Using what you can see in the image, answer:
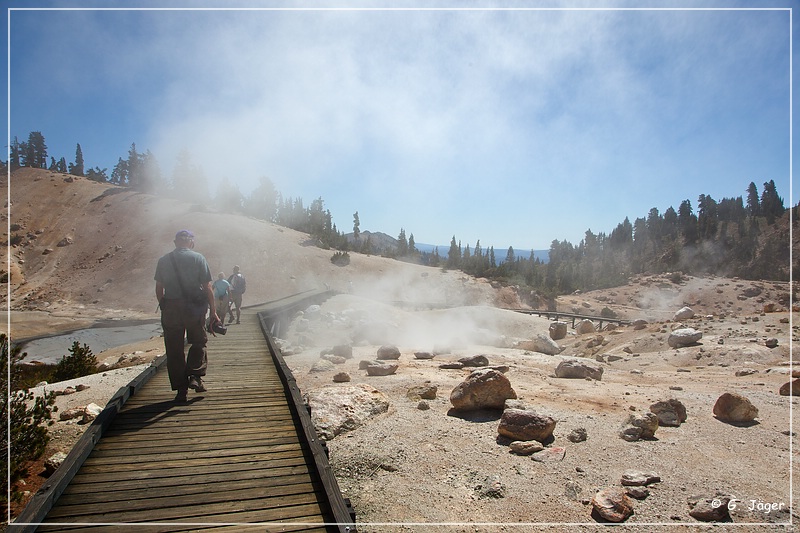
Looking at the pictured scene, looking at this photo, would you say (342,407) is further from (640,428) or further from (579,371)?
(579,371)

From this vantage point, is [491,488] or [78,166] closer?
[491,488]

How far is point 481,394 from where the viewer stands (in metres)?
8.22

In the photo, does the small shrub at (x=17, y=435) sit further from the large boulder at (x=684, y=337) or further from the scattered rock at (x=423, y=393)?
the large boulder at (x=684, y=337)

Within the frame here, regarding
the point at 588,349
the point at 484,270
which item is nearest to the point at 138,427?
the point at 588,349

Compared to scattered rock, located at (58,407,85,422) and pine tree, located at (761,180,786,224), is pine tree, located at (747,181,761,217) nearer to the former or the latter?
pine tree, located at (761,180,786,224)

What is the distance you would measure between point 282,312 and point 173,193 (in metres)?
76.6

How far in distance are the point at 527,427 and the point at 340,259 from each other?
164 ft

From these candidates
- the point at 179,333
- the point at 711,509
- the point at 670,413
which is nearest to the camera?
the point at 711,509

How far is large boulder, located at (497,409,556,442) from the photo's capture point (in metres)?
6.78

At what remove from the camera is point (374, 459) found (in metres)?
6.42

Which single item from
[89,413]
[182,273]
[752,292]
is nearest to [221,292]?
[89,413]

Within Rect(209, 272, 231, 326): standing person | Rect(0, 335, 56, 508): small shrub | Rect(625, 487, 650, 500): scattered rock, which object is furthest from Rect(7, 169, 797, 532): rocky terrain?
Rect(209, 272, 231, 326): standing person

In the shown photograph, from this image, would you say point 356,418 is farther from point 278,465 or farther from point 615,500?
point 615,500

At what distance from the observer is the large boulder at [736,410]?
777cm
